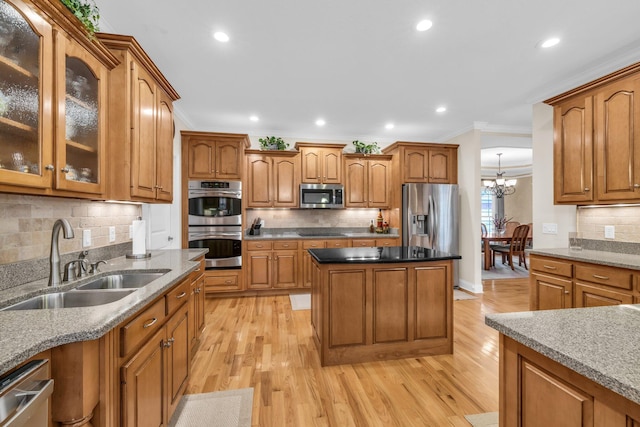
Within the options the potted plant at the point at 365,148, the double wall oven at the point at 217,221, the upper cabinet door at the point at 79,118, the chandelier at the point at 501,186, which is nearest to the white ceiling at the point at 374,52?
the upper cabinet door at the point at 79,118

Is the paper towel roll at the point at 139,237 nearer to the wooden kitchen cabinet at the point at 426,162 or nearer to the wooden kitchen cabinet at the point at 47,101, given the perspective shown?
the wooden kitchen cabinet at the point at 47,101

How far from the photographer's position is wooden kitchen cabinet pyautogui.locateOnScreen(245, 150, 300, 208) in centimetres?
467

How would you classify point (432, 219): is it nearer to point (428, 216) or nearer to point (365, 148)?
point (428, 216)

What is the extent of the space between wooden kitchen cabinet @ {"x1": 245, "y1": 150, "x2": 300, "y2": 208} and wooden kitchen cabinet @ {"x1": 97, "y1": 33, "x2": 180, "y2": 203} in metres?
2.28

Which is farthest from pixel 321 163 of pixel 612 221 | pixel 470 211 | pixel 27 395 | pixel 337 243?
pixel 27 395

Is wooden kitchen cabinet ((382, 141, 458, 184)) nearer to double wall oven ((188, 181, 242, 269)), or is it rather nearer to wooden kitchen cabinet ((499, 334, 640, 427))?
double wall oven ((188, 181, 242, 269))

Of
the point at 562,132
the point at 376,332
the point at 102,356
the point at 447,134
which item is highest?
the point at 447,134

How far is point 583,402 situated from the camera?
74 cm

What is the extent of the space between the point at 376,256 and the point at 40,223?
92.7 inches

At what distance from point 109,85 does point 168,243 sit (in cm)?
237

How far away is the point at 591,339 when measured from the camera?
0.83 meters

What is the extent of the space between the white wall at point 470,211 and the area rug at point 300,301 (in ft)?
8.85

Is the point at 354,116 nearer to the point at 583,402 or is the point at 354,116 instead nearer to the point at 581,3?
the point at 581,3

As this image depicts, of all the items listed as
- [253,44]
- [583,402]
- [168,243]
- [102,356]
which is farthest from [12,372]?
[168,243]
